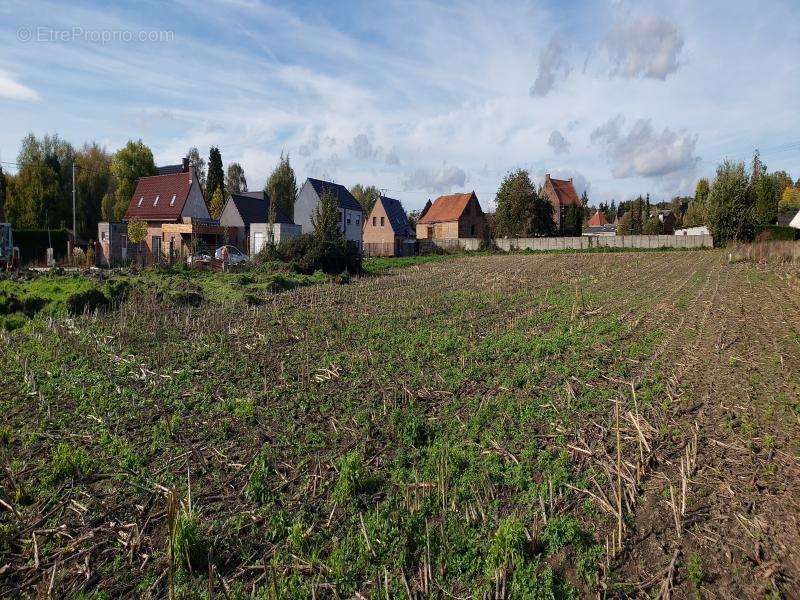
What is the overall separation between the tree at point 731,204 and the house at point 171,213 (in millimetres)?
→ 37734

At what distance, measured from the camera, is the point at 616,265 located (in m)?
29.8

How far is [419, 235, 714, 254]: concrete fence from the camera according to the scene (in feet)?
157

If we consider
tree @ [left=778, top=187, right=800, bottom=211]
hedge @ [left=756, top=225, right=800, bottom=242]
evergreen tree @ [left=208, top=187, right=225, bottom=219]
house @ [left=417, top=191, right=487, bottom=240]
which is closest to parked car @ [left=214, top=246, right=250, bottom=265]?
evergreen tree @ [left=208, top=187, right=225, bottom=219]

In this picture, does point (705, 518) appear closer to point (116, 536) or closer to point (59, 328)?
point (116, 536)

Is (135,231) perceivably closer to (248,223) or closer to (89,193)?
(248,223)

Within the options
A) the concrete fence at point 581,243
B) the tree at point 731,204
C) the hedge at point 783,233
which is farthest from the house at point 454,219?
the hedge at point 783,233

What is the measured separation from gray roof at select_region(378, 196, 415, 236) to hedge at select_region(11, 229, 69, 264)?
111 feet

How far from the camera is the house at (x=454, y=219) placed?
218 ft

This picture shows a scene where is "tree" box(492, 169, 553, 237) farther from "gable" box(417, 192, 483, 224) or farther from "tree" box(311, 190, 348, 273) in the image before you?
"tree" box(311, 190, 348, 273)

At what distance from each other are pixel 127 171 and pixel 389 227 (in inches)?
1170

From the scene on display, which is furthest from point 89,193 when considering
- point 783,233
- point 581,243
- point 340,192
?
point 783,233

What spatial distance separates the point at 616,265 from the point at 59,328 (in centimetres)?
2693

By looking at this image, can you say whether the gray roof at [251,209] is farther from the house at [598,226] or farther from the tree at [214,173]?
the house at [598,226]

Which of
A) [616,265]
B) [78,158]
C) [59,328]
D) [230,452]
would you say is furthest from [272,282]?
[78,158]
